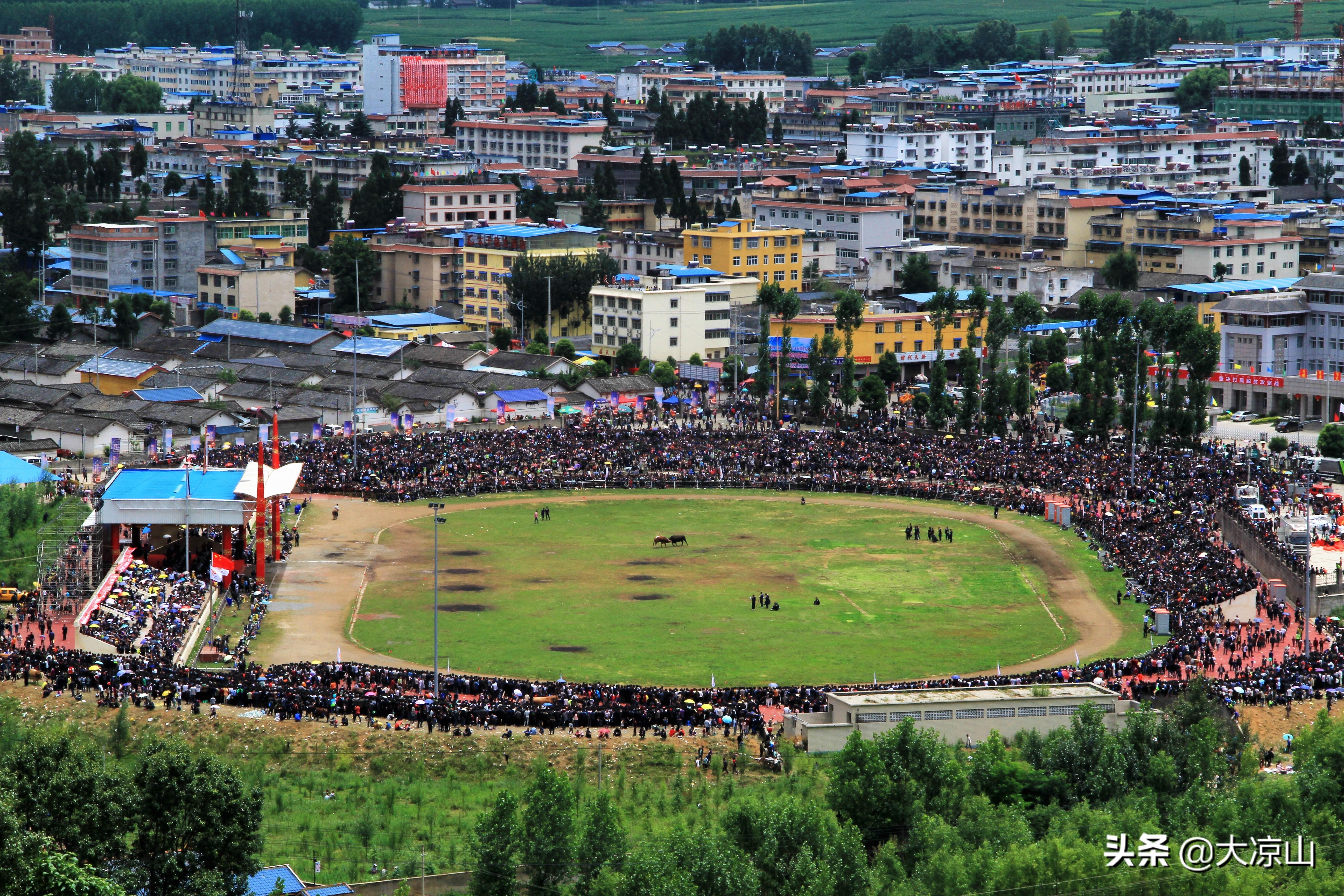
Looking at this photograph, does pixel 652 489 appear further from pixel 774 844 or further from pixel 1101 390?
pixel 774 844

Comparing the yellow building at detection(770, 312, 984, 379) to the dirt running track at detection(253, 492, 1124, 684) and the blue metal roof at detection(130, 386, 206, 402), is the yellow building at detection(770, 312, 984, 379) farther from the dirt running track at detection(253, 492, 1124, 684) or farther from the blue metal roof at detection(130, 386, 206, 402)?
the blue metal roof at detection(130, 386, 206, 402)

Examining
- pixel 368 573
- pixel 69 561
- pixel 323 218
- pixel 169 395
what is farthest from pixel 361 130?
pixel 69 561

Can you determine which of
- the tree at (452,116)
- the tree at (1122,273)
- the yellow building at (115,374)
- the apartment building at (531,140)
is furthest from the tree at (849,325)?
the tree at (452,116)

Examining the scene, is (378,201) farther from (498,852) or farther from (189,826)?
(498,852)

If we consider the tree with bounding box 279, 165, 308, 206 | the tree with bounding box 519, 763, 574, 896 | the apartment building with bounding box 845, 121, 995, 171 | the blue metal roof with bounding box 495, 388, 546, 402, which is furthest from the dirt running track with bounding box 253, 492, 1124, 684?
the apartment building with bounding box 845, 121, 995, 171

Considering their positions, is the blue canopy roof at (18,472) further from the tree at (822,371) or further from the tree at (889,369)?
the tree at (889,369)

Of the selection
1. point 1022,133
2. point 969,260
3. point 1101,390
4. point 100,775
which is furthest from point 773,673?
point 1022,133
